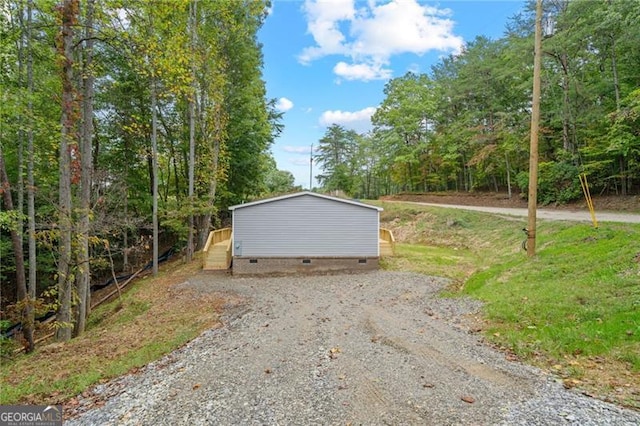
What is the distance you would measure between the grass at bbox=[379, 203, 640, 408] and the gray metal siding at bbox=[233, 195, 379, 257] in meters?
2.24

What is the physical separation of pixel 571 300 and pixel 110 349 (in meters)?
8.01

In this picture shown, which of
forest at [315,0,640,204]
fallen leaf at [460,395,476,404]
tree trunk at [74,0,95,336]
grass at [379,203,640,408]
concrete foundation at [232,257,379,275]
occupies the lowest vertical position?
concrete foundation at [232,257,379,275]

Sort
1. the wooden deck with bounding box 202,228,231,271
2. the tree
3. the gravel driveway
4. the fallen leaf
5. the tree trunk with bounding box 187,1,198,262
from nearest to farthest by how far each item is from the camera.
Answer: the gravel driveway, the fallen leaf, the tree trunk with bounding box 187,1,198,262, the wooden deck with bounding box 202,228,231,271, the tree

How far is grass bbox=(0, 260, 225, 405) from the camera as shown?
14.8 feet

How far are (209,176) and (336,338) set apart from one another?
1163cm

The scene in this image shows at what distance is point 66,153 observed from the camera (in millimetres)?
6477

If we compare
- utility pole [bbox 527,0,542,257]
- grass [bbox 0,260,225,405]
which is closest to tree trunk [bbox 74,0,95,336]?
grass [bbox 0,260,225,405]

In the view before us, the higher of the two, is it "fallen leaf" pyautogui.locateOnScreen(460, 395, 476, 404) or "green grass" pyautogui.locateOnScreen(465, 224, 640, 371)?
Result: "green grass" pyautogui.locateOnScreen(465, 224, 640, 371)

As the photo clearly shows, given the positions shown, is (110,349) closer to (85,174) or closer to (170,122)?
(85,174)

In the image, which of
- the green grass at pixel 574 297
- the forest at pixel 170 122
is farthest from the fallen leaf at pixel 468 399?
→ the forest at pixel 170 122

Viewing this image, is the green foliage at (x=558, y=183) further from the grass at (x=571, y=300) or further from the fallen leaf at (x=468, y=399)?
the fallen leaf at (x=468, y=399)

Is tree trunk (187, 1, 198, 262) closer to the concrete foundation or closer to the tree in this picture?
the concrete foundation

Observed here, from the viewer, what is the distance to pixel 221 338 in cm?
564

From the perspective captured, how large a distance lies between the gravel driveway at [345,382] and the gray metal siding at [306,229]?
5689 mm
